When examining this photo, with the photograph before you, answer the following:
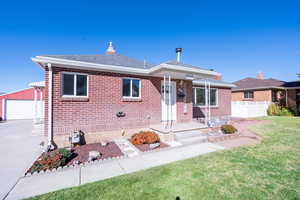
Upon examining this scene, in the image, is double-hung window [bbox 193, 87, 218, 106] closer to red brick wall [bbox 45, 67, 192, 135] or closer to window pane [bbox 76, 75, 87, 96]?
red brick wall [bbox 45, 67, 192, 135]

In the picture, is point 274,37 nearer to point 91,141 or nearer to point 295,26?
point 295,26

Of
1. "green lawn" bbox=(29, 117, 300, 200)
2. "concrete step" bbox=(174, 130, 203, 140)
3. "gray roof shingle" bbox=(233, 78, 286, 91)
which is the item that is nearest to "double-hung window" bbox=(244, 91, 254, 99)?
"gray roof shingle" bbox=(233, 78, 286, 91)

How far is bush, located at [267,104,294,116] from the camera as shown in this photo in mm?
15070

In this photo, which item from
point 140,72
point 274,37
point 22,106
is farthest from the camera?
point 22,106

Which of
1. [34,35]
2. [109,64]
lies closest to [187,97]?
[109,64]

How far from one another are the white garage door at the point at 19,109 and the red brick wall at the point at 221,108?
1941cm

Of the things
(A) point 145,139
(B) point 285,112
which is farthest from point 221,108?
(B) point 285,112

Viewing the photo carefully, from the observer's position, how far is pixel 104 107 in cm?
639

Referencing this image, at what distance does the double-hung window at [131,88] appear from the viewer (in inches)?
275

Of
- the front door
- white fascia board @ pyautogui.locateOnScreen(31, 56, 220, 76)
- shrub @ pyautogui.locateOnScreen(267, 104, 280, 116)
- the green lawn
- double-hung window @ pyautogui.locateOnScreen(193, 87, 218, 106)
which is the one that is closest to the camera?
the green lawn

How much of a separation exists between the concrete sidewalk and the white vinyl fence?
484 inches

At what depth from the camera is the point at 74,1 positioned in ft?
24.8

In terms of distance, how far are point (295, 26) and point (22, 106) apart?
29336 millimetres

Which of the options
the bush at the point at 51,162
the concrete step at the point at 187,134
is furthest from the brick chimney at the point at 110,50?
the bush at the point at 51,162
